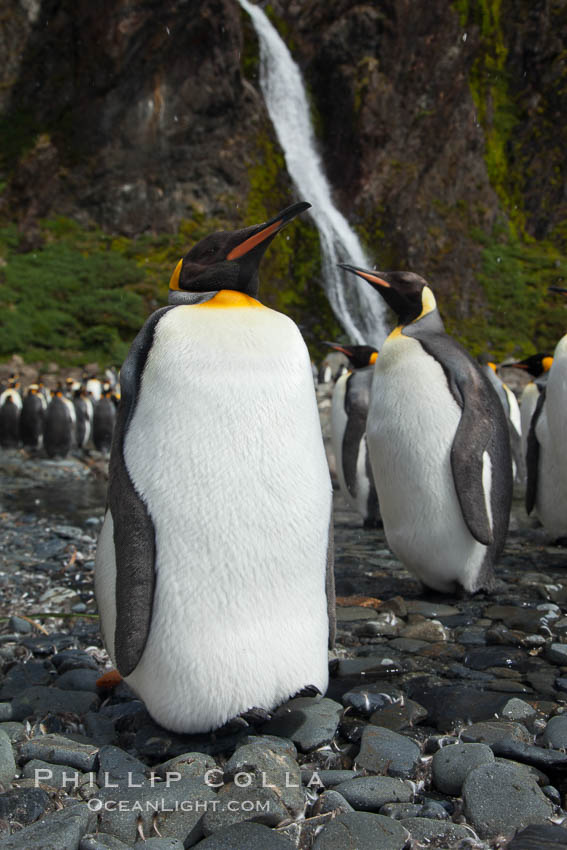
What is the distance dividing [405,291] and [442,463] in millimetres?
1121

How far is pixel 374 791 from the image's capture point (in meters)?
1.81

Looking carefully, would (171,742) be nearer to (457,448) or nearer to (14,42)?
(457,448)

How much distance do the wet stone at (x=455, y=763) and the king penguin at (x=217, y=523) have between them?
1.42 ft

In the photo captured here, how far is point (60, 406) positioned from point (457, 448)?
1098 cm

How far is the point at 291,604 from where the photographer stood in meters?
2.21

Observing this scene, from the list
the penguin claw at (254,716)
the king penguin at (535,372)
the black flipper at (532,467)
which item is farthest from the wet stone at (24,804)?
the king penguin at (535,372)

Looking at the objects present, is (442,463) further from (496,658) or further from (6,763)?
(6,763)

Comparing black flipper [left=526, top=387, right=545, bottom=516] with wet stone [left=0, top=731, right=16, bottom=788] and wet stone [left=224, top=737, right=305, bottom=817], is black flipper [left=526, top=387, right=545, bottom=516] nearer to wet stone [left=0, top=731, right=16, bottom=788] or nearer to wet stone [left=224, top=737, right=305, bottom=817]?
wet stone [left=224, top=737, right=305, bottom=817]

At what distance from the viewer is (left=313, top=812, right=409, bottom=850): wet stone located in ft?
5.22

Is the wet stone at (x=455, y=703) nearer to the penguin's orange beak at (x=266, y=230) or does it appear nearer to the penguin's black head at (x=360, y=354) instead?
the penguin's orange beak at (x=266, y=230)

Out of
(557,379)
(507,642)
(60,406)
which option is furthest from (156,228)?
(507,642)

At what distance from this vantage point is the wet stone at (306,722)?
6.91 ft

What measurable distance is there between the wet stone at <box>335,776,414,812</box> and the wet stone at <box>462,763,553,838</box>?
151 millimetres

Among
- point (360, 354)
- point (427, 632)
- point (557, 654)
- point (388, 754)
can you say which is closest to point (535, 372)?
point (360, 354)
